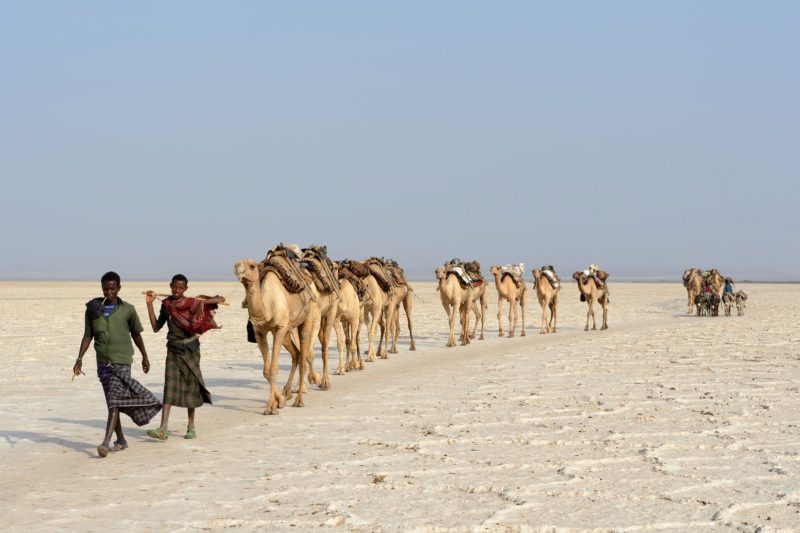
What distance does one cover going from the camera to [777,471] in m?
8.20

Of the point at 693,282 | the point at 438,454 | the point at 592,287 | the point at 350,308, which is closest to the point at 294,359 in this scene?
the point at 350,308

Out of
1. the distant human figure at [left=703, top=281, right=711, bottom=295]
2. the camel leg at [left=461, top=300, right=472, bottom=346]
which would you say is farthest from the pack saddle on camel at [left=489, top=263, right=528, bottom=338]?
the distant human figure at [left=703, top=281, right=711, bottom=295]

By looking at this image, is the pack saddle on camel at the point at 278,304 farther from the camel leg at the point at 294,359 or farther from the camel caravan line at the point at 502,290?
the camel caravan line at the point at 502,290

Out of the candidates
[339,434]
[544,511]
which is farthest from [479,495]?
[339,434]

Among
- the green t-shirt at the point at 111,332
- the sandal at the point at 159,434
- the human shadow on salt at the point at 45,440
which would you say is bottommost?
the human shadow on salt at the point at 45,440

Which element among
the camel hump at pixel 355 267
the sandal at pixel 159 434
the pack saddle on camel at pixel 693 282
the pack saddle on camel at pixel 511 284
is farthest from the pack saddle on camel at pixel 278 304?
the pack saddle on camel at pixel 693 282

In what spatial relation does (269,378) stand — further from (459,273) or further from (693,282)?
(693,282)

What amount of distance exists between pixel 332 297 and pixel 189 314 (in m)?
4.67

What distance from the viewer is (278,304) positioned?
12.1m

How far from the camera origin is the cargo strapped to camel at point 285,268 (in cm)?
1246

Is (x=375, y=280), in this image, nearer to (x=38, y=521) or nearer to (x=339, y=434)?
(x=339, y=434)

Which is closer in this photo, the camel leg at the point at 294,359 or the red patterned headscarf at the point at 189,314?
the red patterned headscarf at the point at 189,314

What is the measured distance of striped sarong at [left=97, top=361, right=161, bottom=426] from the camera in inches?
372

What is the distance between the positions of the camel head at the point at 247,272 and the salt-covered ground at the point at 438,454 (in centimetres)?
174
